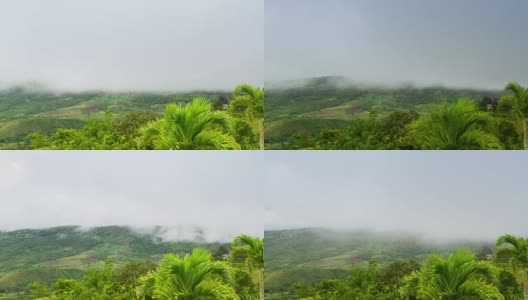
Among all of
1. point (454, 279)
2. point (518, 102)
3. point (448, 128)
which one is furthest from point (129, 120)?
point (518, 102)

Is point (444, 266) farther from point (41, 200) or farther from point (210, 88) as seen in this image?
point (41, 200)

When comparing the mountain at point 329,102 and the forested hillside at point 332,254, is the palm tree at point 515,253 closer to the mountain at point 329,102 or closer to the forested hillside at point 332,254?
the forested hillside at point 332,254

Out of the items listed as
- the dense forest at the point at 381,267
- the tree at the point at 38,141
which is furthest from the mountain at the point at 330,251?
the tree at the point at 38,141

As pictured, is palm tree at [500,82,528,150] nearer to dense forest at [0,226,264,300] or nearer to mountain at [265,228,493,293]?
mountain at [265,228,493,293]

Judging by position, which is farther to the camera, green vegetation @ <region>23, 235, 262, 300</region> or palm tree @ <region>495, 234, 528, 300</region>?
palm tree @ <region>495, 234, 528, 300</region>

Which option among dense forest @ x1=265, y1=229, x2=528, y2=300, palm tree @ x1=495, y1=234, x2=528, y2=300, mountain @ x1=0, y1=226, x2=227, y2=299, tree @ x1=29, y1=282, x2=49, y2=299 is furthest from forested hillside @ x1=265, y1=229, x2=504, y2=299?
tree @ x1=29, y1=282, x2=49, y2=299

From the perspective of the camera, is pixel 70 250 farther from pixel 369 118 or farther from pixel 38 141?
pixel 369 118
